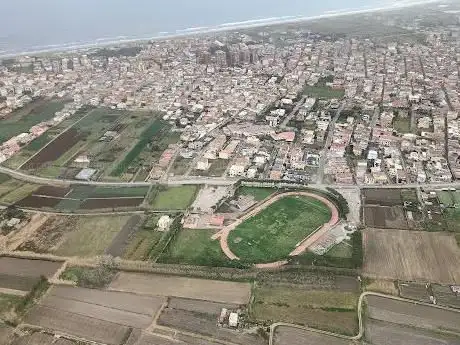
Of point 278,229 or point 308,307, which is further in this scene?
point 278,229

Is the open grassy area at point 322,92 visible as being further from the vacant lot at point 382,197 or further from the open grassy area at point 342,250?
the open grassy area at point 342,250

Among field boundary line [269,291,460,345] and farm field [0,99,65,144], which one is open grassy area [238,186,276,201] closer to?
field boundary line [269,291,460,345]

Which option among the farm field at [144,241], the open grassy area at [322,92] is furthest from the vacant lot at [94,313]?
the open grassy area at [322,92]

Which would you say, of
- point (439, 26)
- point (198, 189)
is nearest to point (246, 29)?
point (439, 26)

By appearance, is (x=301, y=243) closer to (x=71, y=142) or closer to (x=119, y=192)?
(x=119, y=192)

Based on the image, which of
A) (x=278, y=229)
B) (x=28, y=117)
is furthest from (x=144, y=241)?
(x=28, y=117)

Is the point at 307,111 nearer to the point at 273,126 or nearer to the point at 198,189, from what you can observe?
the point at 273,126
